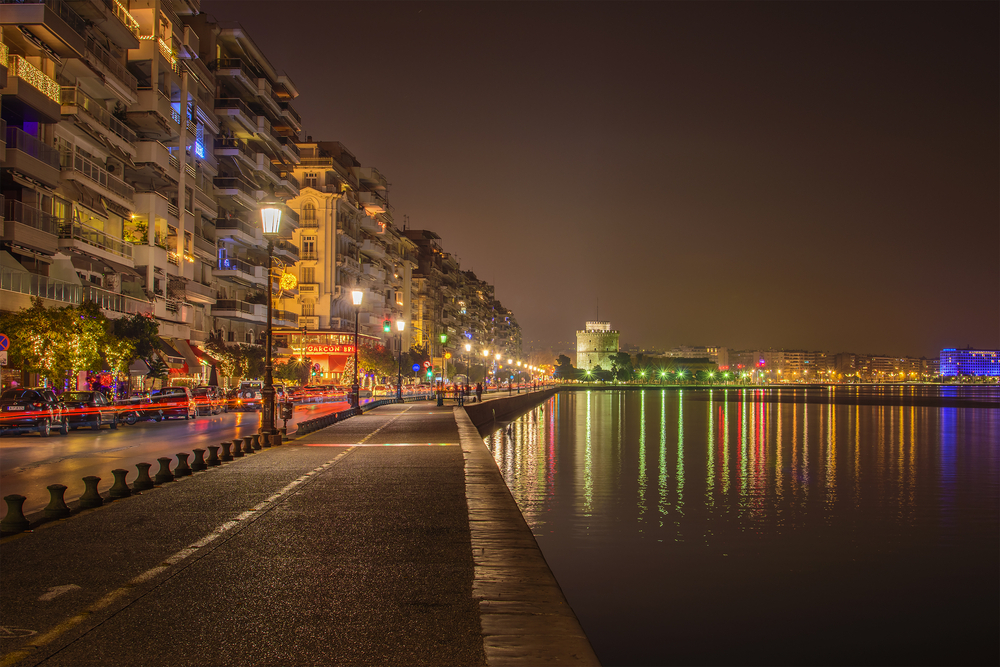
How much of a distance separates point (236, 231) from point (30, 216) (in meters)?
24.9

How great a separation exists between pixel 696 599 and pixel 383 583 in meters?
6.25

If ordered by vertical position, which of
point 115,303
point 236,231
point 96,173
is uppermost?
point 236,231

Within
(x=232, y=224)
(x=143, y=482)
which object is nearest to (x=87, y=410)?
(x=143, y=482)

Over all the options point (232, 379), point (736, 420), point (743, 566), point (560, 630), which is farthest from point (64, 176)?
point (736, 420)

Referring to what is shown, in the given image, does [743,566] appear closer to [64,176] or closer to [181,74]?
[64,176]

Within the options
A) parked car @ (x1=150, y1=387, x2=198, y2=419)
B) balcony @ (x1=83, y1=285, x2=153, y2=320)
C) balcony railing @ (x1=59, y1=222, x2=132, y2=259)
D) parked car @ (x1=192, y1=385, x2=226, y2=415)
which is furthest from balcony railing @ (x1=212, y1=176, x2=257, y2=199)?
parked car @ (x1=150, y1=387, x2=198, y2=419)

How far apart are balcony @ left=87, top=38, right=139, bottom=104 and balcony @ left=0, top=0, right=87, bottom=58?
0.95 meters

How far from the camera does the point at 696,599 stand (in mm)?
11719

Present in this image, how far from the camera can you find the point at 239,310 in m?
59.4

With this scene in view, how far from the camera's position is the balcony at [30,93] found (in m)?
32.6

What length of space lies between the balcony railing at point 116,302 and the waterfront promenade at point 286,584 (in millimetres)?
29468

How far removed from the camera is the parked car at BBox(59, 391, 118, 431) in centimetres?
2659

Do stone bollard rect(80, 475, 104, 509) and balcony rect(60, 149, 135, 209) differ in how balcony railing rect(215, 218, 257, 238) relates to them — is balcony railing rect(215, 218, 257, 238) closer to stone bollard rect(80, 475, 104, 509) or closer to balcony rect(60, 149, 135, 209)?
balcony rect(60, 149, 135, 209)

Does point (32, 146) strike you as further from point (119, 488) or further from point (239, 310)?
point (119, 488)
